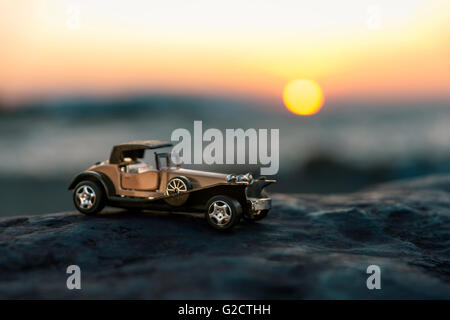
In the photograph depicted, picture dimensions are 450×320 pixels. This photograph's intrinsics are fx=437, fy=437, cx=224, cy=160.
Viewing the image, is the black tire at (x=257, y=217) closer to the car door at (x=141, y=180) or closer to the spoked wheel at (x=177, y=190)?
the spoked wheel at (x=177, y=190)

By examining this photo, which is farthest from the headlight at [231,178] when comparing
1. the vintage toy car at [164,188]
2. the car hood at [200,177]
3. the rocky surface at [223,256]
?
the rocky surface at [223,256]

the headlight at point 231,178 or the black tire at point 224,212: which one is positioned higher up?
the headlight at point 231,178

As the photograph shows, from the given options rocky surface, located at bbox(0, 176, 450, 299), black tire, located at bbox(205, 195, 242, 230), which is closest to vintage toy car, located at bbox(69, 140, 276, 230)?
black tire, located at bbox(205, 195, 242, 230)

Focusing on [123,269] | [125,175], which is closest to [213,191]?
[125,175]

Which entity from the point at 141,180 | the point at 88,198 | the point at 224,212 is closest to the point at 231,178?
the point at 224,212

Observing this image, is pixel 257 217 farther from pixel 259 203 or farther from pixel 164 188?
pixel 164 188
